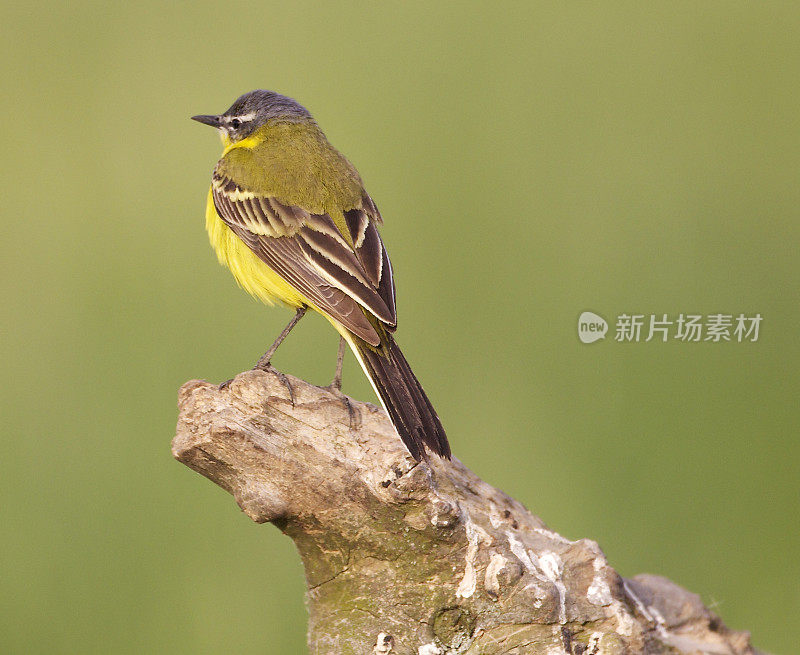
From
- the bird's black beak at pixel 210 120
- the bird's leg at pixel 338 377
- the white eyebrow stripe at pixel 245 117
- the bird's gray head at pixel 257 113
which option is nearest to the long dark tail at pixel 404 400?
the bird's leg at pixel 338 377

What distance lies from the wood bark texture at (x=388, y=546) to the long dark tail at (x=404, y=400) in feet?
0.43

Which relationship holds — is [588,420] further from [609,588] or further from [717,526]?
[609,588]

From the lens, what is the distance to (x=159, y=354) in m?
8.33

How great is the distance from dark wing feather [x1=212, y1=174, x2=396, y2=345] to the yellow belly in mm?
90

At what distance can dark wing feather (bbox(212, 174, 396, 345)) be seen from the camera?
541 centimetres

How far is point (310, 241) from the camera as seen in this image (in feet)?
19.0

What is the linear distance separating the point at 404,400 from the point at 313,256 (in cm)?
117

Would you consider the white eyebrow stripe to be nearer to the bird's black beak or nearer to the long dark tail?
the bird's black beak

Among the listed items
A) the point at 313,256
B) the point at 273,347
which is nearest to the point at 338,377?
the point at 273,347

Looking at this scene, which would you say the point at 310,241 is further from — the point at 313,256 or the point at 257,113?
the point at 257,113

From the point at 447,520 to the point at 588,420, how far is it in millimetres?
4210

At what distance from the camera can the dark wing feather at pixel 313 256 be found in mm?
5414

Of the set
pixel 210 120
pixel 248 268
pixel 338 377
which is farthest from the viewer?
pixel 210 120

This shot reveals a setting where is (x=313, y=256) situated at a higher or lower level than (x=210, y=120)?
lower
